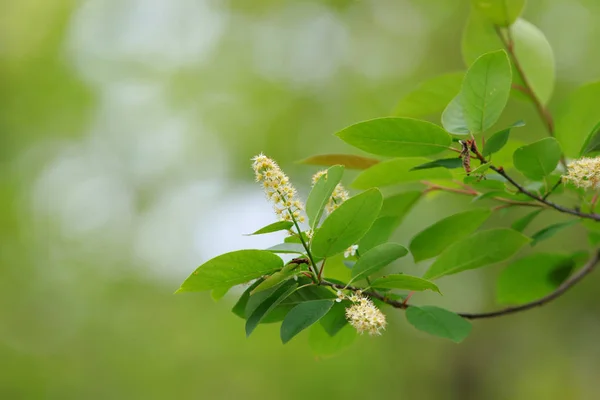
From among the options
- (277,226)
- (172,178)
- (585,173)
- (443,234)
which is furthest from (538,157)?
(172,178)

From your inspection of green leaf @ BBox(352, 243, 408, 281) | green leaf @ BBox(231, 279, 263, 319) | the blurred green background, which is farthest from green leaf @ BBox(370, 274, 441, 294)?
the blurred green background

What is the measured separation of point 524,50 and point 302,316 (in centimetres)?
59

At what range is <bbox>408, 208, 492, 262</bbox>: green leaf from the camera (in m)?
0.74

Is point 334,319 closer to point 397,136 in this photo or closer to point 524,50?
point 397,136

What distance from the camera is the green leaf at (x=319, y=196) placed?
0.54 m

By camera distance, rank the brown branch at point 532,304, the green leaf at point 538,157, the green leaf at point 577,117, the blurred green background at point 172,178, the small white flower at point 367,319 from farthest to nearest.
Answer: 1. the blurred green background at point 172,178
2. the green leaf at point 577,117
3. the brown branch at point 532,304
4. the green leaf at point 538,157
5. the small white flower at point 367,319

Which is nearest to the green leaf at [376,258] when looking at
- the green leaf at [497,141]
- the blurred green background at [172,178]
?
the green leaf at [497,141]

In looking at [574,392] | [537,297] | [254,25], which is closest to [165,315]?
[254,25]

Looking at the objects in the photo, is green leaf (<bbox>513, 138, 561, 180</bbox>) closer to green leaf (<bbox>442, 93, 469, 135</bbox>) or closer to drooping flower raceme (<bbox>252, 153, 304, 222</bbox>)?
green leaf (<bbox>442, 93, 469, 135</bbox>)

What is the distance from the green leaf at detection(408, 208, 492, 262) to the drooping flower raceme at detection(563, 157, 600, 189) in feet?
0.56

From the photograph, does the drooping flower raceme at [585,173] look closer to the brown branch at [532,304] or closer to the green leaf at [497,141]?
the green leaf at [497,141]

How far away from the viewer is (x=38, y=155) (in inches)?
172

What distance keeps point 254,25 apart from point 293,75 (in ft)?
1.73

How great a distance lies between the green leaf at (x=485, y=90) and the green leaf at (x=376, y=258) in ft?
0.47
